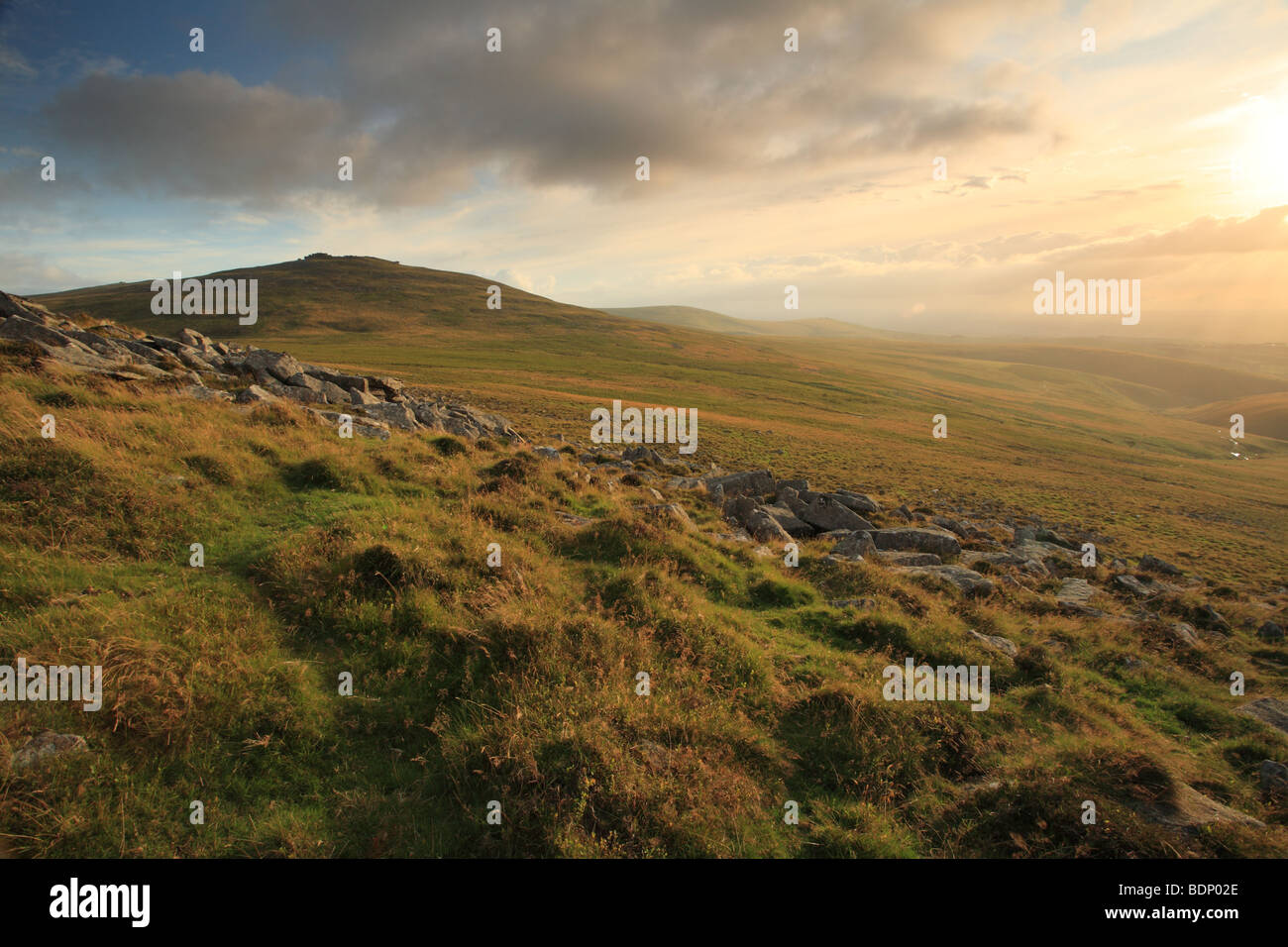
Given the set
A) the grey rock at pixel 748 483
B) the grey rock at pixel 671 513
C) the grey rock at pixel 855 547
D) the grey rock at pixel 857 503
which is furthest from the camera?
the grey rock at pixel 857 503

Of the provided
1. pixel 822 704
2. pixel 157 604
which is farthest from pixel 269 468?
pixel 822 704

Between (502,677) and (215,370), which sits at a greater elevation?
(215,370)

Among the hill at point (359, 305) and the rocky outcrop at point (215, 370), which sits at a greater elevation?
the hill at point (359, 305)

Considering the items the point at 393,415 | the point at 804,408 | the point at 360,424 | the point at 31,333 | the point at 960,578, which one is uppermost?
the point at 804,408

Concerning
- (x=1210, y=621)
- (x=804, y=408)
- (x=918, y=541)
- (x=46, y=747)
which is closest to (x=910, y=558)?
(x=918, y=541)

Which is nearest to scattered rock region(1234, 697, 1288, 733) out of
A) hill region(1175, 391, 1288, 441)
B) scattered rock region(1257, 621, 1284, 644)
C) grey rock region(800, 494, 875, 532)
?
scattered rock region(1257, 621, 1284, 644)

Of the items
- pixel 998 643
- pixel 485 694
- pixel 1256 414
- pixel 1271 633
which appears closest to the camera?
pixel 485 694

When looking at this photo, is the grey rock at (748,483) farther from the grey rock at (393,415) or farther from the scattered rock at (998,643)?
the scattered rock at (998,643)

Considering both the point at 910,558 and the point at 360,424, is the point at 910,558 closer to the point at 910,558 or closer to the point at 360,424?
the point at 910,558

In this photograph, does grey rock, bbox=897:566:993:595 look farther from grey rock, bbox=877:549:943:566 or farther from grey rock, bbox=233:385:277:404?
grey rock, bbox=233:385:277:404

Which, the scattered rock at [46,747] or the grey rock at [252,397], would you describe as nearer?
the scattered rock at [46,747]

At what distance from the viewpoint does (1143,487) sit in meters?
63.6

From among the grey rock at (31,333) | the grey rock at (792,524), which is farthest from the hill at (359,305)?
the grey rock at (792,524)
